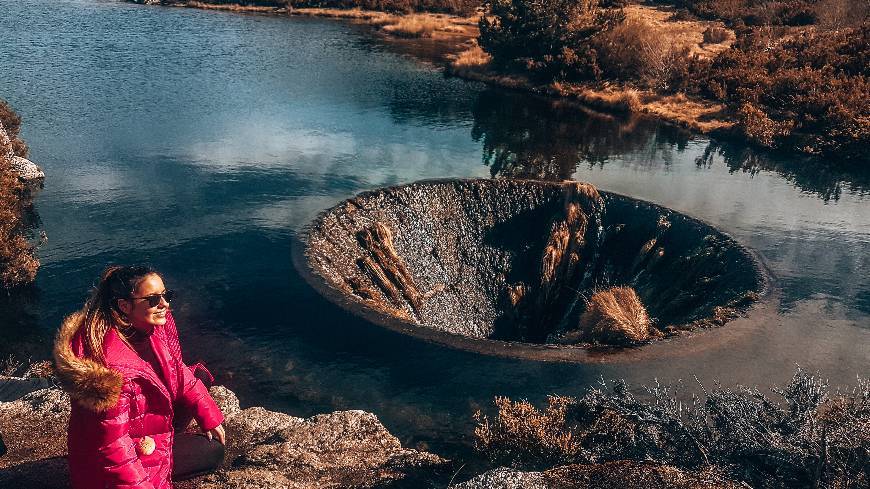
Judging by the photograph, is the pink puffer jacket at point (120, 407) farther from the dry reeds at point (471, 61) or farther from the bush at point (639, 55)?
the dry reeds at point (471, 61)

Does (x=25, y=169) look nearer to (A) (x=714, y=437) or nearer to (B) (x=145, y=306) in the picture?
(B) (x=145, y=306)

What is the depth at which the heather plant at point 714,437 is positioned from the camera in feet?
24.4

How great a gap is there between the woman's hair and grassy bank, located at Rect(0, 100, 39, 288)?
11657 mm

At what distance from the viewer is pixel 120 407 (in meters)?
4.58

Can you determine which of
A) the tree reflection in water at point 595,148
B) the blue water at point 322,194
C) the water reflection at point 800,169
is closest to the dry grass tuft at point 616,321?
the blue water at point 322,194

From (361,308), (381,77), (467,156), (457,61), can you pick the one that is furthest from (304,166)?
(457,61)

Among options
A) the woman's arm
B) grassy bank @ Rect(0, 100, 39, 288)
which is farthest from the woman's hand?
grassy bank @ Rect(0, 100, 39, 288)

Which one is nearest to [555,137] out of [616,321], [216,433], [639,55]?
[639,55]

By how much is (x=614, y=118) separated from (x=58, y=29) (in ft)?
118

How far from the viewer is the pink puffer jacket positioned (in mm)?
4379

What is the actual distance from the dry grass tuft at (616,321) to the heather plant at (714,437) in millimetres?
3530

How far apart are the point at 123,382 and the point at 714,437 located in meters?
6.53

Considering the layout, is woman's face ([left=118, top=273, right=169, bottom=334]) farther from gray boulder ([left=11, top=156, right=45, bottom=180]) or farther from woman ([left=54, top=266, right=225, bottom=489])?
gray boulder ([left=11, top=156, right=45, bottom=180])

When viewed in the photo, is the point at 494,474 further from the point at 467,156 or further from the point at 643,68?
the point at 643,68
